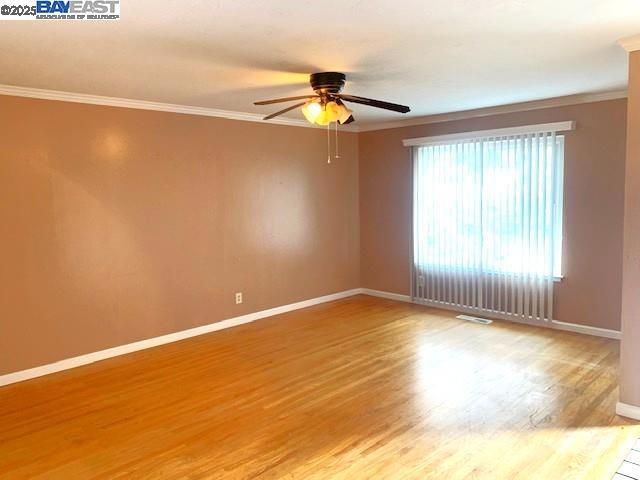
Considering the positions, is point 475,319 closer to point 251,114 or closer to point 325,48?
point 251,114

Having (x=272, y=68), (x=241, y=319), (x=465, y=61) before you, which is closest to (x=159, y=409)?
(x=241, y=319)

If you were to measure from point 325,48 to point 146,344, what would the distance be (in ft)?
11.1

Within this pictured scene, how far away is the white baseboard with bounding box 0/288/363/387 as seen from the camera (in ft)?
13.0

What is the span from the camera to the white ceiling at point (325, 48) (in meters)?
2.35

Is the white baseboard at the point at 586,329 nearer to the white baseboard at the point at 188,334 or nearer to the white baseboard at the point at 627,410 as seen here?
the white baseboard at the point at 188,334

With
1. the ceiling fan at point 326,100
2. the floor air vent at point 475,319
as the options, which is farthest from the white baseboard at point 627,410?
the ceiling fan at point 326,100

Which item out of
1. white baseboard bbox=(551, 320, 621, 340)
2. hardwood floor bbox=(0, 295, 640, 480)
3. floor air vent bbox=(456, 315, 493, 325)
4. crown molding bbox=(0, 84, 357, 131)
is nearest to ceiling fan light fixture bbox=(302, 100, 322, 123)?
crown molding bbox=(0, 84, 357, 131)

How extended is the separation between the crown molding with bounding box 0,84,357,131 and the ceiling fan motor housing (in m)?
1.85

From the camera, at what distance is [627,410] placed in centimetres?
306

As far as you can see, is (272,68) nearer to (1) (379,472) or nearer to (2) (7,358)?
(1) (379,472)

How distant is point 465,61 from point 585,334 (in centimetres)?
320

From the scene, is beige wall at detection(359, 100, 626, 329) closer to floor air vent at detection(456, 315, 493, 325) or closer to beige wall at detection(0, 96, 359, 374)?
floor air vent at detection(456, 315, 493, 325)

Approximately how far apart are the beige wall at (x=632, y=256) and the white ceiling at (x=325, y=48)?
41 centimetres

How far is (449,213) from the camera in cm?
583
